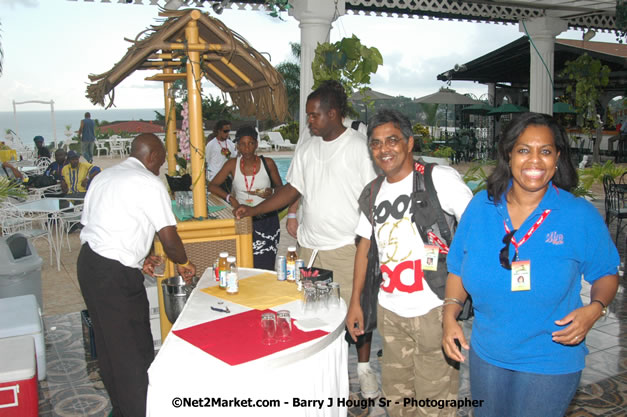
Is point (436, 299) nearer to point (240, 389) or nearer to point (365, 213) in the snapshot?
point (365, 213)

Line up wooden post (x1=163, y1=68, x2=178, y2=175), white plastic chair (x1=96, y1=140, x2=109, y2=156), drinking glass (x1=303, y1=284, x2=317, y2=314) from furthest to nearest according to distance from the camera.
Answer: white plastic chair (x1=96, y1=140, x2=109, y2=156), wooden post (x1=163, y1=68, x2=178, y2=175), drinking glass (x1=303, y1=284, x2=317, y2=314)

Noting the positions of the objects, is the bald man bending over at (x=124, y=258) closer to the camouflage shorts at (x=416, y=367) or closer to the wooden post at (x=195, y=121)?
the wooden post at (x=195, y=121)

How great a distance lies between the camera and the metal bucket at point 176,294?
3.14m

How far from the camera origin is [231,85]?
15.6 ft

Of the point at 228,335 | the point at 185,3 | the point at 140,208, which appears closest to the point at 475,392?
the point at 228,335

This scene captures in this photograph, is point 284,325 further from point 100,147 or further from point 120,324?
point 100,147

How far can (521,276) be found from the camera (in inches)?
68.8

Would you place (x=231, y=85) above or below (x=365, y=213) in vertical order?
above

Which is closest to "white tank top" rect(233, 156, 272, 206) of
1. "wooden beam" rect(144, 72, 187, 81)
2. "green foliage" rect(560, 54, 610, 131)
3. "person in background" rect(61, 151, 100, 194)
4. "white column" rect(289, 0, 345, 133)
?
"wooden beam" rect(144, 72, 187, 81)

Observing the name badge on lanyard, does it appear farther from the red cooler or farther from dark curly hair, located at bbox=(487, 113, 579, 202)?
the red cooler

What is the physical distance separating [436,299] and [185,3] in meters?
5.88

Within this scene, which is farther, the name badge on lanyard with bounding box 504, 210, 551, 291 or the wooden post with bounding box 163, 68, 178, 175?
the wooden post with bounding box 163, 68, 178, 175

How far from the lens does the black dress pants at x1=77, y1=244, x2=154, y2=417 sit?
2.73 m

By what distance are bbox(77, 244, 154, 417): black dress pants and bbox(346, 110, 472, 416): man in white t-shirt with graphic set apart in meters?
1.16
